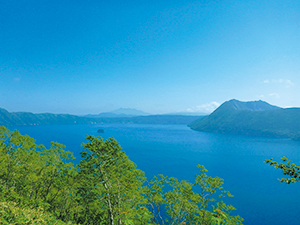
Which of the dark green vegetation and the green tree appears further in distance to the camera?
the dark green vegetation

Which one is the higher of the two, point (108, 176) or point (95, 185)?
point (108, 176)

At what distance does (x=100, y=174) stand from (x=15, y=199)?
6.94 m

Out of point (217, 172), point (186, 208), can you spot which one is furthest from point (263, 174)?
point (186, 208)

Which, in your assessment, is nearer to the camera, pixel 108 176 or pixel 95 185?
pixel 108 176

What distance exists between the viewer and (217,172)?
66500mm

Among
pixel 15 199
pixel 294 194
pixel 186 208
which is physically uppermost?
pixel 15 199

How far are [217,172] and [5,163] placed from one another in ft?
233

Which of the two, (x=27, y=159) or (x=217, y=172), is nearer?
(x=27, y=159)

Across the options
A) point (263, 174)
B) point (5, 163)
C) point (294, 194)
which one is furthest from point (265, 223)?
point (5, 163)

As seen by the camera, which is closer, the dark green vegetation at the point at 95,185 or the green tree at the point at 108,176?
the green tree at the point at 108,176

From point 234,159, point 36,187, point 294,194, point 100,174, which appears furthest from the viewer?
point 234,159

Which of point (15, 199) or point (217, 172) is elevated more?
point (15, 199)

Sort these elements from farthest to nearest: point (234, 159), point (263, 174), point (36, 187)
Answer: point (234, 159) → point (263, 174) → point (36, 187)

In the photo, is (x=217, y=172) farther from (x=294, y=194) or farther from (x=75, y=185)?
(x=75, y=185)
